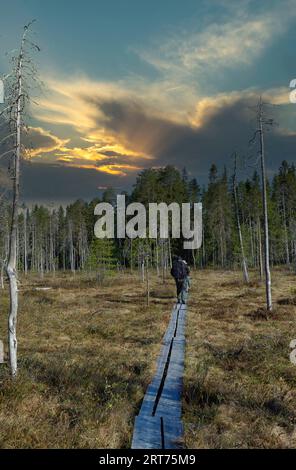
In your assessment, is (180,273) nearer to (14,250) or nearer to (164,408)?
(14,250)

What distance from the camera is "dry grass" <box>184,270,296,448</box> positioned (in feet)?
25.6

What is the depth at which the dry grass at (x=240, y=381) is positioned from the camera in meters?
7.80

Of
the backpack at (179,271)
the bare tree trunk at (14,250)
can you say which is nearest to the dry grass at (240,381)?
the backpack at (179,271)

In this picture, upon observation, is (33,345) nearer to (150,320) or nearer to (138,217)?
(150,320)

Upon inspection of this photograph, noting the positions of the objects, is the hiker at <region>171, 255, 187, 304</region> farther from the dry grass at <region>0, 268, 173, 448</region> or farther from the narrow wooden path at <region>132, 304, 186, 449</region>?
the narrow wooden path at <region>132, 304, 186, 449</region>

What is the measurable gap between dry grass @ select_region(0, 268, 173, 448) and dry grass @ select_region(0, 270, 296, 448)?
0.03 m

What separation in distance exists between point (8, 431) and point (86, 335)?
9982mm

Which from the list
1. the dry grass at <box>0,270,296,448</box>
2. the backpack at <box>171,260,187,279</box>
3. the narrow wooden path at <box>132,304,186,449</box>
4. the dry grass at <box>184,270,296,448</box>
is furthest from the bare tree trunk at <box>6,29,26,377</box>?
the backpack at <box>171,260,187,279</box>

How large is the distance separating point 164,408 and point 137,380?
199cm

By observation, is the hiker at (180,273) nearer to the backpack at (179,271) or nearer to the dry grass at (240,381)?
the backpack at (179,271)

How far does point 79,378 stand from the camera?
1105 cm

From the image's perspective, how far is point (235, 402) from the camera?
927 centimetres
